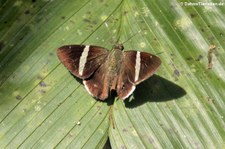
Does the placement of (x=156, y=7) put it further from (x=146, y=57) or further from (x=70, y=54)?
(x=70, y=54)

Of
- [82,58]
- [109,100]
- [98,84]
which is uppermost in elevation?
[82,58]

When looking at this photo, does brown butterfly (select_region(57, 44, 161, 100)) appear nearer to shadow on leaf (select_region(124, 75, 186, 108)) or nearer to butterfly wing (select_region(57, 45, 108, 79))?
butterfly wing (select_region(57, 45, 108, 79))

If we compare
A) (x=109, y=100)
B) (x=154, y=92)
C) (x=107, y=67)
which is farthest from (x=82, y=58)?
(x=154, y=92)

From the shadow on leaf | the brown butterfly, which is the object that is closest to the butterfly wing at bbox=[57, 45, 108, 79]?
the brown butterfly

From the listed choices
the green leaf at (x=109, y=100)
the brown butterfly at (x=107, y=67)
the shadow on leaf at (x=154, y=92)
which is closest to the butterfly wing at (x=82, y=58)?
the brown butterfly at (x=107, y=67)

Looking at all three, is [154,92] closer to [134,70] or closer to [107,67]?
[134,70]

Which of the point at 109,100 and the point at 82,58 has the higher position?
the point at 82,58
